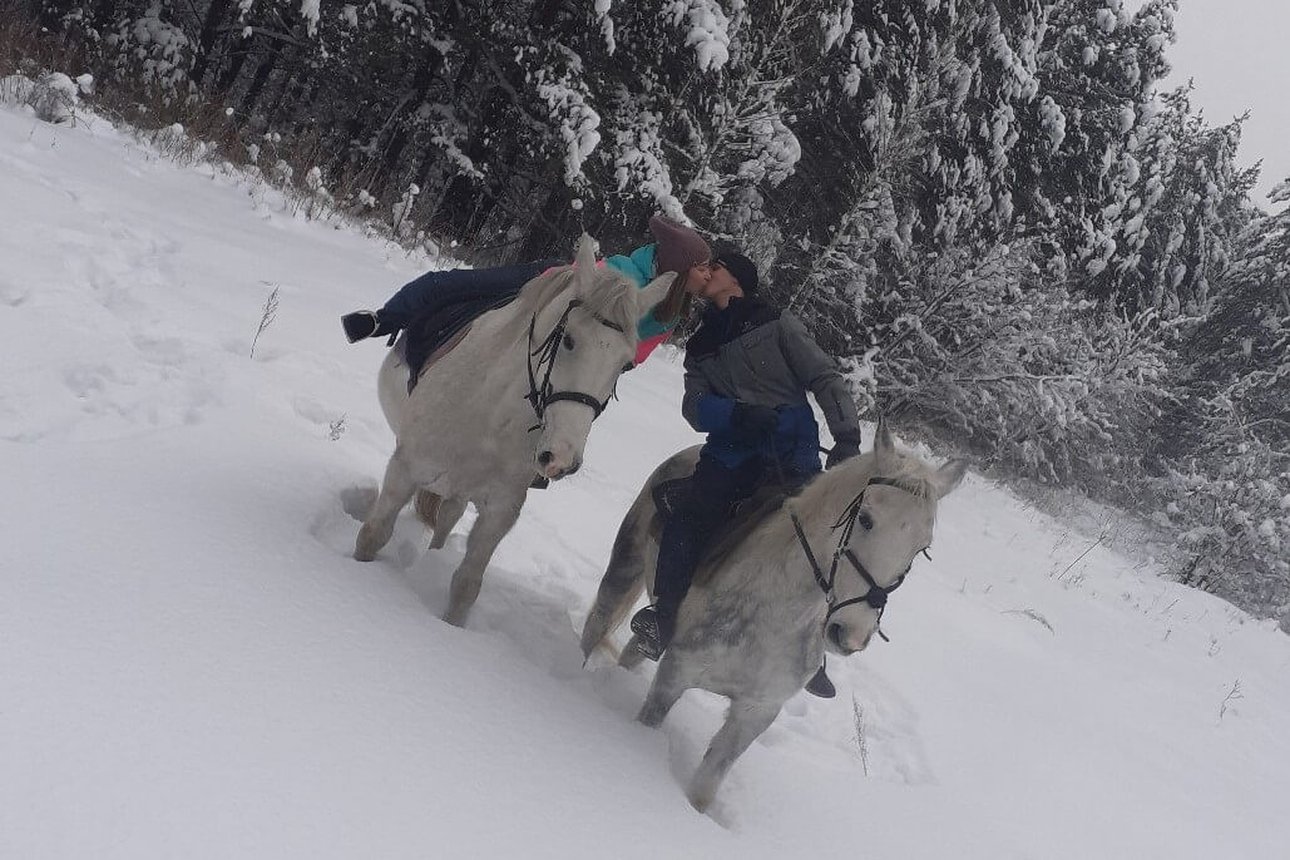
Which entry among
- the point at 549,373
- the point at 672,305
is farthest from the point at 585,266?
the point at 672,305

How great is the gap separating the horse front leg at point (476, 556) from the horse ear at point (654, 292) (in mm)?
1023

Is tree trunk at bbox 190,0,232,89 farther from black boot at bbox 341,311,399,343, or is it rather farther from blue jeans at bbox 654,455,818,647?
blue jeans at bbox 654,455,818,647

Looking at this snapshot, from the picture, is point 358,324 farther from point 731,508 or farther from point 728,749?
point 728,749

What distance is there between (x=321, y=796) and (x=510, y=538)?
2996 millimetres

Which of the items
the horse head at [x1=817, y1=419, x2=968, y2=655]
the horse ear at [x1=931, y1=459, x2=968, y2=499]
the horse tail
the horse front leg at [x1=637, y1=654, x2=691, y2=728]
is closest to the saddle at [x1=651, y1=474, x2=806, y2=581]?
the horse tail

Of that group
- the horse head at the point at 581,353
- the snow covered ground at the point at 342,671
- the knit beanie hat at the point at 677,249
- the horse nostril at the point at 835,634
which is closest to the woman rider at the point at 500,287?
the knit beanie hat at the point at 677,249

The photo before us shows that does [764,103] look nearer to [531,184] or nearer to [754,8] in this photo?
[754,8]

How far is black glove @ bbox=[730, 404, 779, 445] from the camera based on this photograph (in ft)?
10.9

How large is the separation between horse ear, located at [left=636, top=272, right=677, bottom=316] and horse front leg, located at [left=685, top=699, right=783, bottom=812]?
162 centimetres

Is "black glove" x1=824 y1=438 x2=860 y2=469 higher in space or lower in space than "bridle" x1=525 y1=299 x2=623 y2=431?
higher

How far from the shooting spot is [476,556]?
3.28 metres

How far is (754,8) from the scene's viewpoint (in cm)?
1150

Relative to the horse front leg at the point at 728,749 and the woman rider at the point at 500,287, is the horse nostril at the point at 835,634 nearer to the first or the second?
the horse front leg at the point at 728,749

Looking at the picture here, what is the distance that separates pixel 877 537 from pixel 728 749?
109 centimetres
